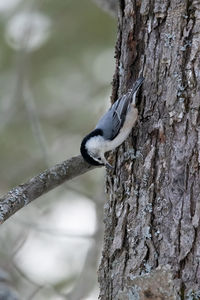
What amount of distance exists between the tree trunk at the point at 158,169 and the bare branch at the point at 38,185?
16cm

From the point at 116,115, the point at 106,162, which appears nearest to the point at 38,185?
the point at 106,162

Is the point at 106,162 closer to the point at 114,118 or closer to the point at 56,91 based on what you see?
the point at 114,118

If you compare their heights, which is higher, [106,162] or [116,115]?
[116,115]

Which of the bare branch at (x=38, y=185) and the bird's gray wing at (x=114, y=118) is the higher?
the bird's gray wing at (x=114, y=118)

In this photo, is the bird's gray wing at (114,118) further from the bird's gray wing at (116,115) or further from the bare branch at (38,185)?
the bare branch at (38,185)

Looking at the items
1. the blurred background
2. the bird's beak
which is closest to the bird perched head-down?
the bird's beak

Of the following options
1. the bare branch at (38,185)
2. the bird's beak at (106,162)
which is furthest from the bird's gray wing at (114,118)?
the bare branch at (38,185)

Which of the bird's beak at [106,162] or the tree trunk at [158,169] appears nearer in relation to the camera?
the tree trunk at [158,169]

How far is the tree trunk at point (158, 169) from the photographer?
208cm

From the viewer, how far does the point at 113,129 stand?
3.11 m

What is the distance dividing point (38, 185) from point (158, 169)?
1.70 ft

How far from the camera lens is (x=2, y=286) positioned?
2590 millimetres

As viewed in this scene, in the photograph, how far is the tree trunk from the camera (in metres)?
2.08

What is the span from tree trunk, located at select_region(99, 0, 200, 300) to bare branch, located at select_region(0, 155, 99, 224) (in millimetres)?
161
